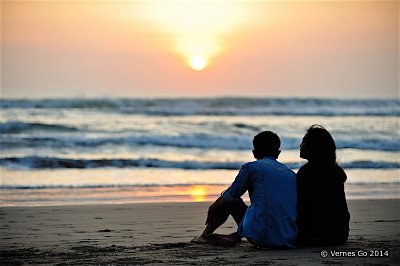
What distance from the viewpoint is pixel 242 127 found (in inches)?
1110

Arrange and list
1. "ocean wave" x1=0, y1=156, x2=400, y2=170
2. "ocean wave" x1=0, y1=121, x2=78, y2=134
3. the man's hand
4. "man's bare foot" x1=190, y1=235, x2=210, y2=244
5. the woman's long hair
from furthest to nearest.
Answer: "ocean wave" x1=0, y1=121, x2=78, y2=134 < "ocean wave" x1=0, y1=156, x2=400, y2=170 < "man's bare foot" x1=190, y1=235, x2=210, y2=244 < the man's hand < the woman's long hair

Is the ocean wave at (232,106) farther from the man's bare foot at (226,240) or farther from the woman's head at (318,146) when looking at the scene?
the woman's head at (318,146)

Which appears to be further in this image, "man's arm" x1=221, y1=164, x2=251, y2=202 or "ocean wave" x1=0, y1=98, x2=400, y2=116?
"ocean wave" x1=0, y1=98, x2=400, y2=116

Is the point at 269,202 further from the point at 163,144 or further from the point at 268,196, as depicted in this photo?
the point at 163,144

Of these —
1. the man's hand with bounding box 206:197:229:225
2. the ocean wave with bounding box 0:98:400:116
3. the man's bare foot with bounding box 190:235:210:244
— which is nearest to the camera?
the man's hand with bounding box 206:197:229:225

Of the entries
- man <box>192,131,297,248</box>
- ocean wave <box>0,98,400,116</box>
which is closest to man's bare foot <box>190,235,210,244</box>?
man <box>192,131,297,248</box>

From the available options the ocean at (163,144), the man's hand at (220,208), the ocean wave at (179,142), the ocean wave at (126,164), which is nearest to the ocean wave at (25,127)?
the ocean at (163,144)

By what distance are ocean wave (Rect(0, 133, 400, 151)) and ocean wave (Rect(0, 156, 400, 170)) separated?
345cm

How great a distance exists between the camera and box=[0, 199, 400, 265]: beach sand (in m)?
6.09

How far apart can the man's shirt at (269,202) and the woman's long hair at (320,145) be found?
11.0 inches

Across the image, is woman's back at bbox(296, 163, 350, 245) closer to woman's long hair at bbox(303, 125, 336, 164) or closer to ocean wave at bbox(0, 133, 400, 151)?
woman's long hair at bbox(303, 125, 336, 164)

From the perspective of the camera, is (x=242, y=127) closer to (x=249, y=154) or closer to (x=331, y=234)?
(x=249, y=154)

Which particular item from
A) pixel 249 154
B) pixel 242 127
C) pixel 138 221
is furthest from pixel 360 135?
pixel 138 221

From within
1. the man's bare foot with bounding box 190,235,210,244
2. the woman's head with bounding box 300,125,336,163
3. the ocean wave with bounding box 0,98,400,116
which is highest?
the ocean wave with bounding box 0,98,400,116
